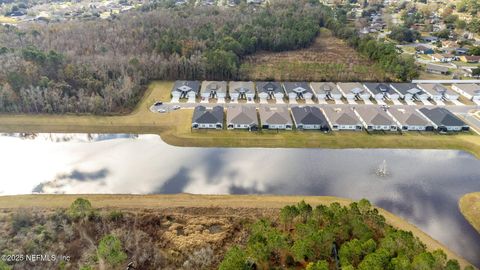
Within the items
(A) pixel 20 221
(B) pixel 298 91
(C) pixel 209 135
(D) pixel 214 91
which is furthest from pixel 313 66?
(A) pixel 20 221

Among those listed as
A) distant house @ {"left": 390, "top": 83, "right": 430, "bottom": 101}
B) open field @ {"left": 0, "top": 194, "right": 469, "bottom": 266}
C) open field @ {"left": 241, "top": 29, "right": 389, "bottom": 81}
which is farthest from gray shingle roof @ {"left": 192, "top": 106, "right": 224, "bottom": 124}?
distant house @ {"left": 390, "top": 83, "right": 430, "bottom": 101}

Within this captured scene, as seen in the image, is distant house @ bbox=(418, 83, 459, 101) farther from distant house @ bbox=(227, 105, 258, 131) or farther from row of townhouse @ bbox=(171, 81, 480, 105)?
distant house @ bbox=(227, 105, 258, 131)

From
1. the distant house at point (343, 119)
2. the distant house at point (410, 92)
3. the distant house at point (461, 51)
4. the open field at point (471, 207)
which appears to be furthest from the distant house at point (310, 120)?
the distant house at point (461, 51)

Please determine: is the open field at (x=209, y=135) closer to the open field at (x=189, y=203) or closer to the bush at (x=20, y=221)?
the open field at (x=189, y=203)

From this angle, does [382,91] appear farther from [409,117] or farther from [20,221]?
[20,221]

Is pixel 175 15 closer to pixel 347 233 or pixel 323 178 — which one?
pixel 323 178
